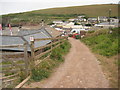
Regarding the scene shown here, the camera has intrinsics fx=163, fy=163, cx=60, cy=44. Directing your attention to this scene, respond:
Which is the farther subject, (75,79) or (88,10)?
(88,10)

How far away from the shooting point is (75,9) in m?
88.3

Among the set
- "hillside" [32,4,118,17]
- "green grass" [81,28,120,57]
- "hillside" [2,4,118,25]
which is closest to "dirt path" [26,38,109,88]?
"green grass" [81,28,120,57]

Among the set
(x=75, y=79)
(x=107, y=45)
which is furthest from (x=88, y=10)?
(x=75, y=79)

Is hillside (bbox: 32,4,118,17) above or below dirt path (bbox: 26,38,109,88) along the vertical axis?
above

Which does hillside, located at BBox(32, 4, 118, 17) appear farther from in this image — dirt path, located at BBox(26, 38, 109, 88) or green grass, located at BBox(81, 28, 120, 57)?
dirt path, located at BBox(26, 38, 109, 88)

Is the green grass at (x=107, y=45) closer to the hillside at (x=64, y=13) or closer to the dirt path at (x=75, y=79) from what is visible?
the dirt path at (x=75, y=79)

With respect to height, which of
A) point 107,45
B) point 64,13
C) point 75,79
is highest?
point 64,13

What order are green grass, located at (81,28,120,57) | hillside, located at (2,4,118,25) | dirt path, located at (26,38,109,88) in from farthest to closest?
hillside, located at (2,4,118,25) → green grass, located at (81,28,120,57) → dirt path, located at (26,38,109,88)

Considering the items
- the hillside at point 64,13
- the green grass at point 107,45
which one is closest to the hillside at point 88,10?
the hillside at point 64,13

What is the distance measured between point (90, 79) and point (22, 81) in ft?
7.48

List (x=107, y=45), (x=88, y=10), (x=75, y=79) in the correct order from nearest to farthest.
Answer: (x=75, y=79)
(x=107, y=45)
(x=88, y=10)

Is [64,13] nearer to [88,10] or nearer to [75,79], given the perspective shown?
[88,10]

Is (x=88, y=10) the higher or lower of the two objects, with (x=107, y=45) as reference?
higher

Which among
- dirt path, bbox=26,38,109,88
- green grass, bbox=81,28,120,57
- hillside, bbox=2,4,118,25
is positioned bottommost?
dirt path, bbox=26,38,109,88
